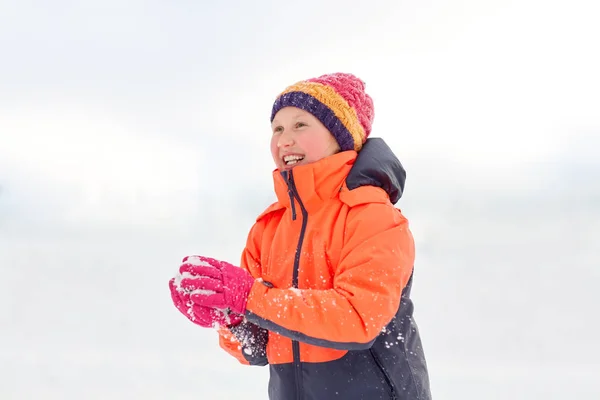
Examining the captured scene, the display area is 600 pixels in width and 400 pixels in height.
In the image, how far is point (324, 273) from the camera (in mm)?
1461

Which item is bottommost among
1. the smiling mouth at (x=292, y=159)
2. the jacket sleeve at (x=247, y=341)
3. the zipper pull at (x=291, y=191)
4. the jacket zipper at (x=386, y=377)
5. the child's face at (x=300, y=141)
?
the jacket zipper at (x=386, y=377)

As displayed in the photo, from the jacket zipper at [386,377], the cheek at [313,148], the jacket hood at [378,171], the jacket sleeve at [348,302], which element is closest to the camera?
the jacket sleeve at [348,302]

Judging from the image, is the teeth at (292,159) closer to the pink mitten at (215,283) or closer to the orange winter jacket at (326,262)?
the orange winter jacket at (326,262)

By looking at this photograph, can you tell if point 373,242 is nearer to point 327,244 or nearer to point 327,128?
point 327,244

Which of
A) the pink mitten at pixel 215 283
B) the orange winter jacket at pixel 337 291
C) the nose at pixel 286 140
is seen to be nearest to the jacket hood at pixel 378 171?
the orange winter jacket at pixel 337 291

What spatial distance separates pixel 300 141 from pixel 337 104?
0.62ft

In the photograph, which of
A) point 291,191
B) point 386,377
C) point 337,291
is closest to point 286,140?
point 291,191

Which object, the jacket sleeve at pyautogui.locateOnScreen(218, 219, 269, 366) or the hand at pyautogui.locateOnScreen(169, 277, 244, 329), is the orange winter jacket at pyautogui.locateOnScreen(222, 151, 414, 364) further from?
the hand at pyautogui.locateOnScreen(169, 277, 244, 329)

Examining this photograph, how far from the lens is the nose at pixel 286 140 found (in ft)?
5.48

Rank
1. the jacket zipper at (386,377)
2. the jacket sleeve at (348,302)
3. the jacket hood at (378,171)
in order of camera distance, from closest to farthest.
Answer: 1. the jacket sleeve at (348,302)
2. the jacket zipper at (386,377)
3. the jacket hood at (378,171)

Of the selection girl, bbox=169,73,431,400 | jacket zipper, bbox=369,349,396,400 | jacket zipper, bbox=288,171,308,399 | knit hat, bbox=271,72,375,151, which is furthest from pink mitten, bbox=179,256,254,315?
knit hat, bbox=271,72,375,151

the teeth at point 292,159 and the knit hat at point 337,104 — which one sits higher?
the knit hat at point 337,104

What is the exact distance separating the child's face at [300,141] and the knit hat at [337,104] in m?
0.02

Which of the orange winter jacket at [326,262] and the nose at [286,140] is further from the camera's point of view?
the nose at [286,140]
